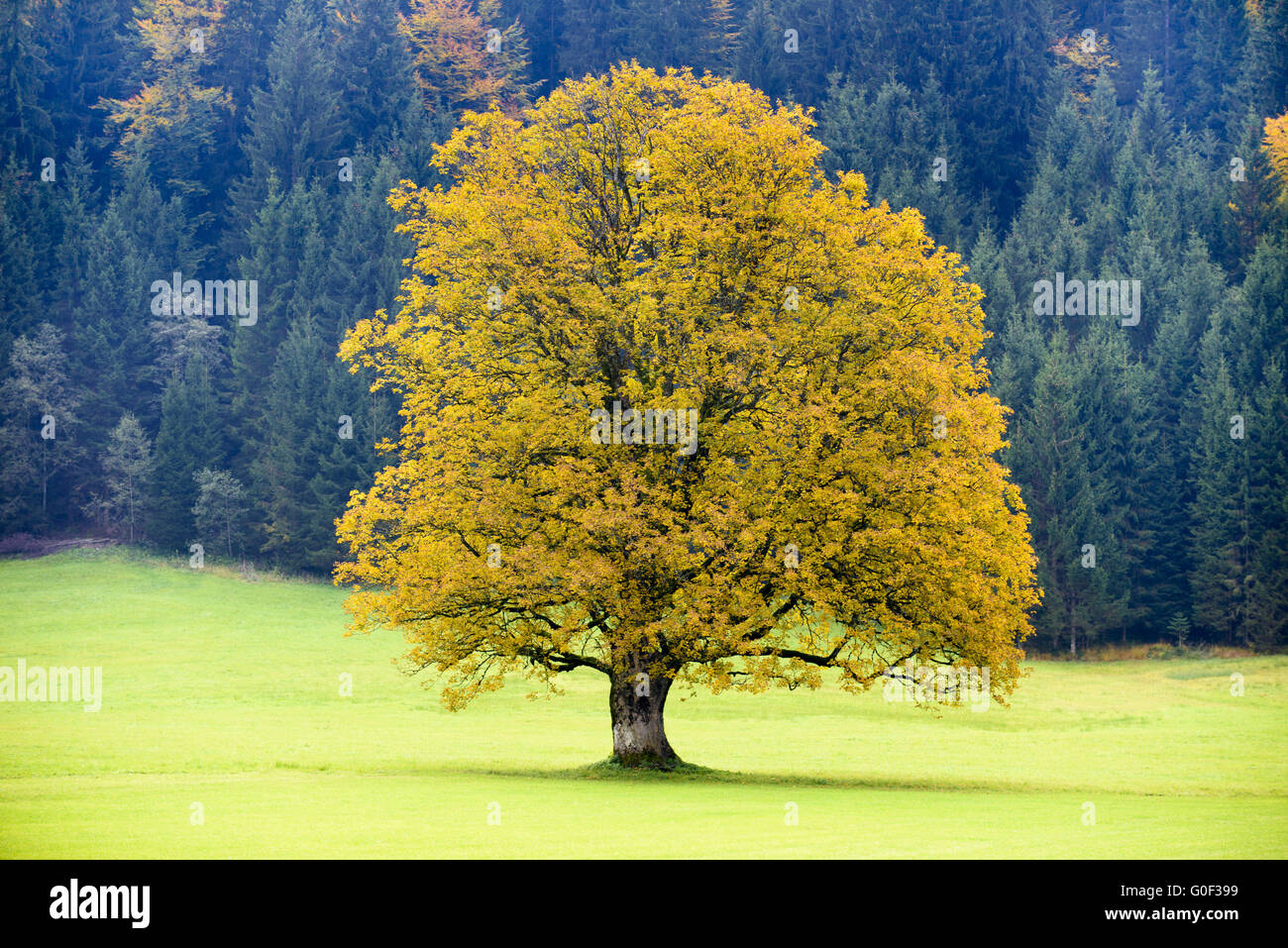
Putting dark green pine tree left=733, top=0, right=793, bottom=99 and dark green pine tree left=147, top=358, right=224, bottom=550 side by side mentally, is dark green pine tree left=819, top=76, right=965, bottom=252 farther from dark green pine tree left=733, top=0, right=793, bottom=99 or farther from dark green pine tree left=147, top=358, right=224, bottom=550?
dark green pine tree left=147, top=358, right=224, bottom=550

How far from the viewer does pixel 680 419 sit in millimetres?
30297

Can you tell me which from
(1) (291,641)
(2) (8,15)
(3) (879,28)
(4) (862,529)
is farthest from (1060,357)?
(2) (8,15)

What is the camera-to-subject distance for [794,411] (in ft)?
96.4

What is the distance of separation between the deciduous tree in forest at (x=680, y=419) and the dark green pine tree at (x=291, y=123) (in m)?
68.4

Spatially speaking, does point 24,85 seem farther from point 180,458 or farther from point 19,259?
point 180,458

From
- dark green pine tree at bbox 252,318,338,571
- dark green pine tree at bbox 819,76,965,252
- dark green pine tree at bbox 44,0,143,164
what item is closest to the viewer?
dark green pine tree at bbox 252,318,338,571

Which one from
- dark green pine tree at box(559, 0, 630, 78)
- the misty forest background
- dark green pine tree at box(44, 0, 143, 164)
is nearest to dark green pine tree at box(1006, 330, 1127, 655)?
the misty forest background

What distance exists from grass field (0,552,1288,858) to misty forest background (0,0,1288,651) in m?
7.38

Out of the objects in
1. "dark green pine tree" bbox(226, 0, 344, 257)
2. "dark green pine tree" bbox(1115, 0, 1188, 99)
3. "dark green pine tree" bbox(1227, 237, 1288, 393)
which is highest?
"dark green pine tree" bbox(1115, 0, 1188, 99)

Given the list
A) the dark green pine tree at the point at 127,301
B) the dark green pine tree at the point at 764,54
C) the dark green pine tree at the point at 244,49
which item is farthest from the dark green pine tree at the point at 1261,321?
the dark green pine tree at the point at 244,49

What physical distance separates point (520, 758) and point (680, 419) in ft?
A: 44.0

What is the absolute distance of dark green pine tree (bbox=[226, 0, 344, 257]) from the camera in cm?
9675

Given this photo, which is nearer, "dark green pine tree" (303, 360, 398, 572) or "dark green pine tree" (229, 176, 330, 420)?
"dark green pine tree" (303, 360, 398, 572)

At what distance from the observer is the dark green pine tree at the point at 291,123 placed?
96.8 meters
